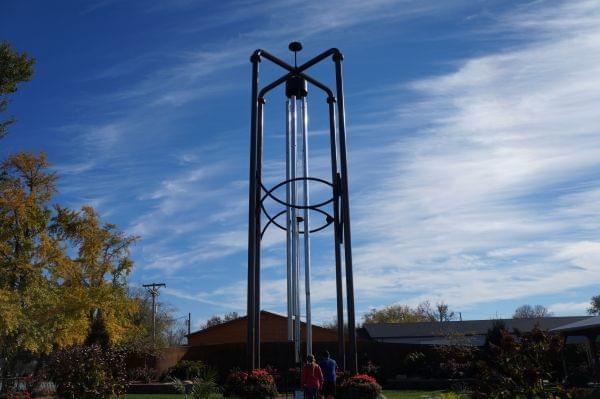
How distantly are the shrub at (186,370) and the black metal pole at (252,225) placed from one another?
15494 mm

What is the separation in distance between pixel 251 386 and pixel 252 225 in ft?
11.0

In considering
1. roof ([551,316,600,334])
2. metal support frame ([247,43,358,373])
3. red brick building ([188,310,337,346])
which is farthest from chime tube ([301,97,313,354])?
red brick building ([188,310,337,346])

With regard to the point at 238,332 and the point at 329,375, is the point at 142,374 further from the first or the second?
the point at 329,375

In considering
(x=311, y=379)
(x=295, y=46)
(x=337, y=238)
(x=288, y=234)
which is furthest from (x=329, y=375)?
(x=295, y=46)

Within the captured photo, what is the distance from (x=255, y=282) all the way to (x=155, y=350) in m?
19.4

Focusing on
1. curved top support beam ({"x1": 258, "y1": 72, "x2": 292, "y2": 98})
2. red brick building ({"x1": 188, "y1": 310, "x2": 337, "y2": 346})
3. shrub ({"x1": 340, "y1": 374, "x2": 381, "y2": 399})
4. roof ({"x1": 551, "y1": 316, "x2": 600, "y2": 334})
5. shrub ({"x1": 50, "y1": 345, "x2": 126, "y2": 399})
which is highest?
curved top support beam ({"x1": 258, "y1": 72, "x2": 292, "y2": 98})

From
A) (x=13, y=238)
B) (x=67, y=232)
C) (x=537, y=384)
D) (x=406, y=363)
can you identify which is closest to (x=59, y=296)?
(x=13, y=238)

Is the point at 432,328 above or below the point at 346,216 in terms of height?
below

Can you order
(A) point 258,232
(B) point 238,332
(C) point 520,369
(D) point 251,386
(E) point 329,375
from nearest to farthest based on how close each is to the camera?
(C) point 520,369 → (D) point 251,386 → (E) point 329,375 → (A) point 258,232 → (B) point 238,332

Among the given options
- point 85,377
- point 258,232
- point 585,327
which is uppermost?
point 258,232

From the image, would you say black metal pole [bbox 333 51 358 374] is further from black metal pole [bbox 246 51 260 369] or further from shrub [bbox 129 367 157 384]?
shrub [bbox 129 367 157 384]

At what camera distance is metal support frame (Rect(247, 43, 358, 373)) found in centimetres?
1192

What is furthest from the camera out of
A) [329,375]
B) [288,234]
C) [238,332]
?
[238,332]

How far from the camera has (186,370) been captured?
26.9m
